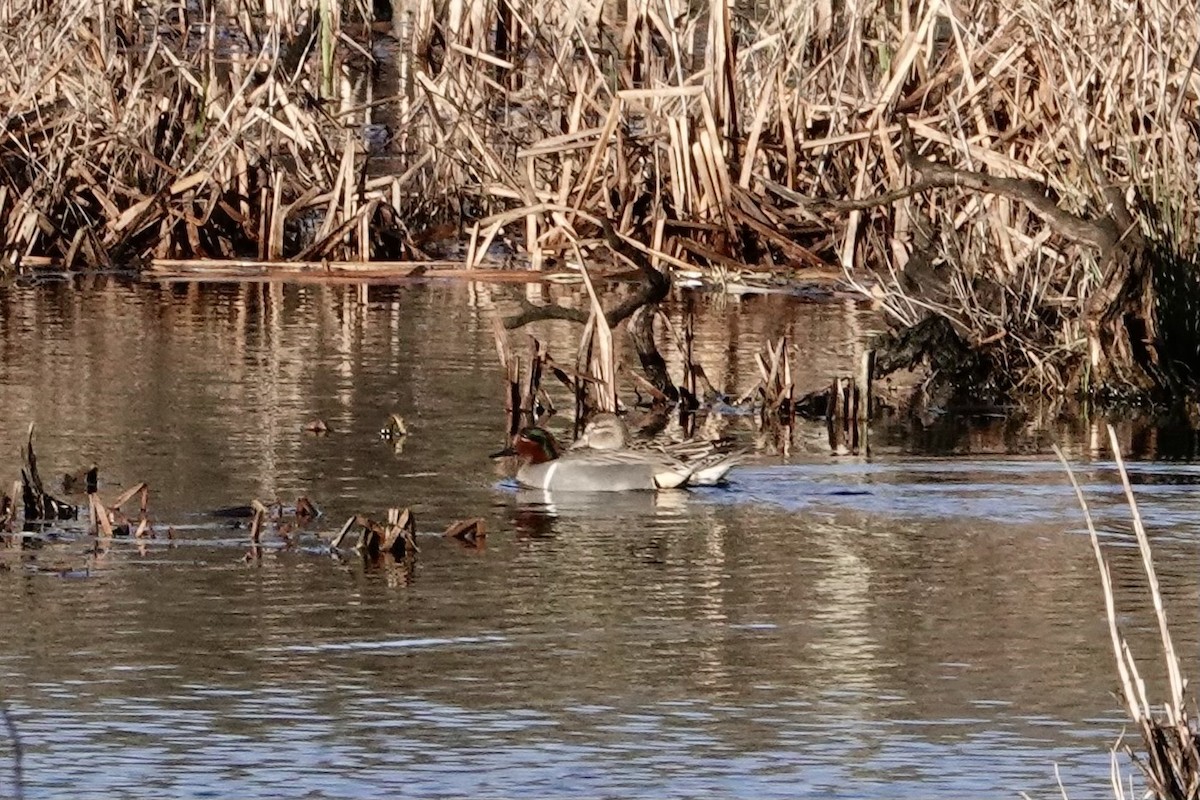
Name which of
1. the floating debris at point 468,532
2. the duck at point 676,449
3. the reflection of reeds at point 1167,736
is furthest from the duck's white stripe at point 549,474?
the reflection of reeds at point 1167,736

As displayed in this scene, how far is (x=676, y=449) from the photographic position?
→ 9.84m

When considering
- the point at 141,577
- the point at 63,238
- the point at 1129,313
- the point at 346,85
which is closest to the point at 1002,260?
the point at 1129,313

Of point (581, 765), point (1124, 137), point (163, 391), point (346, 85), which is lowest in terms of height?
point (581, 765)

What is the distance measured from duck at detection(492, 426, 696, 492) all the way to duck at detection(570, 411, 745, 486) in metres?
0.02

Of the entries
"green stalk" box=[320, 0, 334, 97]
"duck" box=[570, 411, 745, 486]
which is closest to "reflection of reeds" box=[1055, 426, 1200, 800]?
"duck" box=[570, 411, 745, 486]

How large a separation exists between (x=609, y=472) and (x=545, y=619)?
96.3 inches

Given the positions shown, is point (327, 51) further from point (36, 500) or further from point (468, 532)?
point (468, 532)

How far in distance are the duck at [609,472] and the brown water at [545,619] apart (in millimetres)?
108

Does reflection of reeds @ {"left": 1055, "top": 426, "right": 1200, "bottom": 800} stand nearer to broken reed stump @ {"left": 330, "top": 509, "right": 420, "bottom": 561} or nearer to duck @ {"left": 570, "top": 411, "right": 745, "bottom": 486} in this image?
broken reed stump @ {"left": 330, "top": 509, "right": 420, "bottom": 561}

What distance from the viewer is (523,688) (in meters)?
6.59

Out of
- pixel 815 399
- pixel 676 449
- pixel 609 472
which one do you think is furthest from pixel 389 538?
pixel 815 399

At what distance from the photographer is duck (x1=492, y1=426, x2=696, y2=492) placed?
32.0ft

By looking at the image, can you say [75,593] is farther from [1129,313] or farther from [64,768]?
[1129,313]

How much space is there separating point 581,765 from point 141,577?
7.98ft
